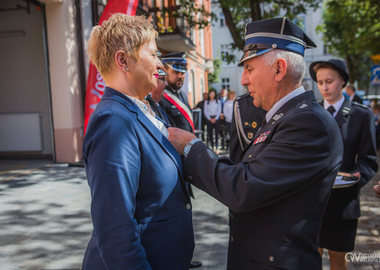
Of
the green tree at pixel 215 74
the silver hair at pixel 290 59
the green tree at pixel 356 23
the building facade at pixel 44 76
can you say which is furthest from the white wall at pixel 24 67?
the green tree at pixel 215 74

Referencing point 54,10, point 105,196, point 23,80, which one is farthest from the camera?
point 23,80

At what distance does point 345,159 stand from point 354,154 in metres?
0.09

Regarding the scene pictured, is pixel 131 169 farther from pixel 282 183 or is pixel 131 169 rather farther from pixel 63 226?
pixel 63 226

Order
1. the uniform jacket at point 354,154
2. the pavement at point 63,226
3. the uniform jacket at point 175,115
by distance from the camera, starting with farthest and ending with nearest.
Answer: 1. the uniform jacket at point 175,115
2. the pavement at point 63,226
3. the uniform jacket at point 354,154

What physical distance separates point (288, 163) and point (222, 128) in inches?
447

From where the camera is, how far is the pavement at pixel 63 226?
3.59 meters

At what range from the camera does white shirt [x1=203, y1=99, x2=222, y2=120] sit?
1287 cm

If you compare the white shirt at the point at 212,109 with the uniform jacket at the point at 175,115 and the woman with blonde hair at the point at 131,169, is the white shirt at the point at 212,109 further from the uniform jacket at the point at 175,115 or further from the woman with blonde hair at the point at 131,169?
the woman with blonde hair at the point at 131,169

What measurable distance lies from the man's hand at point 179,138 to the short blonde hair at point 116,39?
15.3 inches

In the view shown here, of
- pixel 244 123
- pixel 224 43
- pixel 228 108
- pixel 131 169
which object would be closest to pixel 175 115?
pixel 244 123

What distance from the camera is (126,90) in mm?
1614

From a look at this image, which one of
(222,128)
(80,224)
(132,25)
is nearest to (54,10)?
(80,224)

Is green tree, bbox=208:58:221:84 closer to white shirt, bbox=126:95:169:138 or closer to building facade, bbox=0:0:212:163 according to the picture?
building facade, bbox=0:0:212:163

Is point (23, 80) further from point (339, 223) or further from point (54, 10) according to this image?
point (339, 223)
